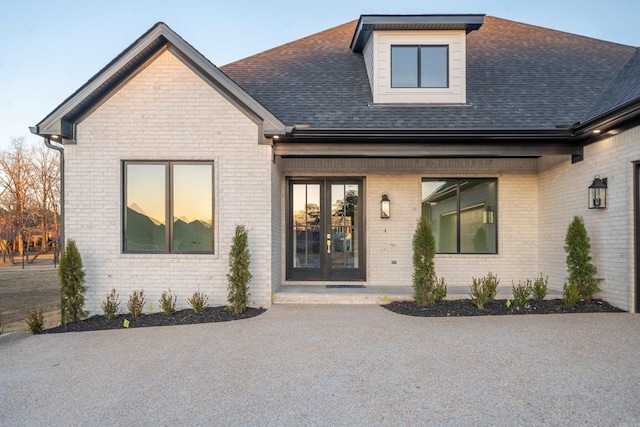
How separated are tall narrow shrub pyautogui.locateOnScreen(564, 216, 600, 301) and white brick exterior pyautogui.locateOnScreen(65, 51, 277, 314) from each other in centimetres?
556

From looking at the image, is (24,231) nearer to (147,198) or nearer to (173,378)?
(147,198)

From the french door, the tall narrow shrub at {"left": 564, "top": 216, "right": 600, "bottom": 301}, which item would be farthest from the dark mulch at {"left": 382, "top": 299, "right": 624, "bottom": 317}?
the french door

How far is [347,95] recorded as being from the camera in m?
8.70

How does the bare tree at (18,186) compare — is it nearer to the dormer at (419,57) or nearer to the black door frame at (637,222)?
the dormer at (419,57)

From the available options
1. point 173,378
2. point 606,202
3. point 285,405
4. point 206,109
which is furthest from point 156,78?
point 606,202

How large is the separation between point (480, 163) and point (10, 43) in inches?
566

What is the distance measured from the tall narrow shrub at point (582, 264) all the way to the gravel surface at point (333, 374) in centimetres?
94

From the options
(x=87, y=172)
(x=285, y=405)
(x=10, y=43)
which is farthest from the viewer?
(x=10, y=43)

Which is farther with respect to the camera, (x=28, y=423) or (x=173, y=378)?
(x=173, y=378)

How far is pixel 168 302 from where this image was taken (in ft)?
21.5

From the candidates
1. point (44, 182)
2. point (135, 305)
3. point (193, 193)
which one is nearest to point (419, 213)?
point (193, 193)

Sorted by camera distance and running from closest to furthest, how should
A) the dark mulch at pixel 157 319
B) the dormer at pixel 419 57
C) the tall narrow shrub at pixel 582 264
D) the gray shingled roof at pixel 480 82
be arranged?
the dark mulch at pixel 157 319 → the tall narrow shrub at pixel 582 264 → the gray shingled roof at pixel 480 82 → the dormer at pixel 419 57

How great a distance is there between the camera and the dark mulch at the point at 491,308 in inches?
254

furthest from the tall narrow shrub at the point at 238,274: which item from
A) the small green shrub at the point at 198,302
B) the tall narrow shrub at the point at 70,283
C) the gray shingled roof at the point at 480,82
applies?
the gray shingled roof at the point at 480,82
